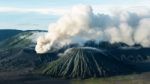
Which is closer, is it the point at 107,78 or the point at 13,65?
the point at 107,78

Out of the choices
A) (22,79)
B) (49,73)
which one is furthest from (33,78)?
(49,73)

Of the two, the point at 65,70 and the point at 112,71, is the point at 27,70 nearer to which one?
the point at 65,70

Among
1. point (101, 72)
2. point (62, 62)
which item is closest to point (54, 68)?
point (62, 62)

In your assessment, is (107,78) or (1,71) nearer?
(107,78)

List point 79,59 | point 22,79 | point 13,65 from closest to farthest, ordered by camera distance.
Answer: point 22,79, point 79,59, point 13,65

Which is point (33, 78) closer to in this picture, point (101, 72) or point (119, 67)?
point (101, 72)

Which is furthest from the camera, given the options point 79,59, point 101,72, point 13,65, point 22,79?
point 13,65

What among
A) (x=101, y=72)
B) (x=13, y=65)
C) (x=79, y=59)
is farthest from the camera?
(x=13, y=65)

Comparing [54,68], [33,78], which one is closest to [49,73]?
[54,68]
